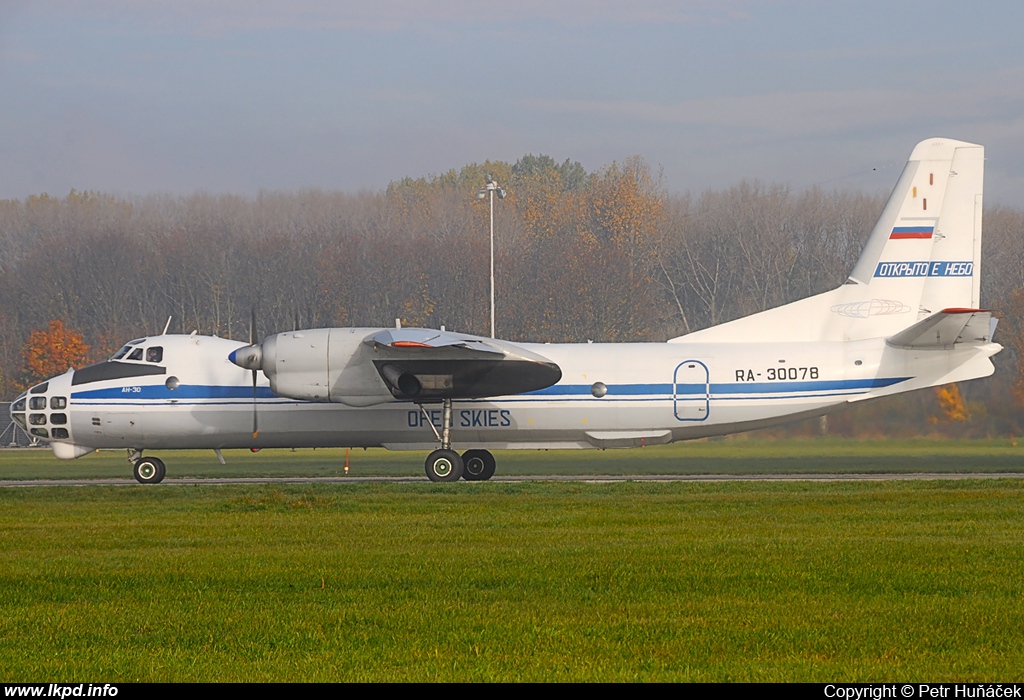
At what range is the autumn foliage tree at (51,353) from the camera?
191 ft

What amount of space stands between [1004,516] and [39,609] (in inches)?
513

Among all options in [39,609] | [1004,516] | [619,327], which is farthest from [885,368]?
[619,327]

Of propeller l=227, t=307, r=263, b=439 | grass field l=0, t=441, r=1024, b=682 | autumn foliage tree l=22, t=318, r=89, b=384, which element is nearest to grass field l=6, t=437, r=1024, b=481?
propeller l=227, t=307, r=263, b=439

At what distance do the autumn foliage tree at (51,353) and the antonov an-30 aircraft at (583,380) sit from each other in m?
32.2

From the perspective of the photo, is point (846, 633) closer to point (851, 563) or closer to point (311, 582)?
point (851, 563)

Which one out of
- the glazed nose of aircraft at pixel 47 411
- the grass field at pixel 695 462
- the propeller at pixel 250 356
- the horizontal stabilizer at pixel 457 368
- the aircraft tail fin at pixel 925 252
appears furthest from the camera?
the grass field at pixel 695 462

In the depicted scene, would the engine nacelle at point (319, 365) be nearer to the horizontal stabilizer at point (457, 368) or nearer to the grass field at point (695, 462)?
the horizontal stabilizer at point (457, 368)

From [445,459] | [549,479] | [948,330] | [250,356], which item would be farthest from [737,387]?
[250,356]

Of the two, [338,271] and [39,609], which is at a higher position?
[338,271]

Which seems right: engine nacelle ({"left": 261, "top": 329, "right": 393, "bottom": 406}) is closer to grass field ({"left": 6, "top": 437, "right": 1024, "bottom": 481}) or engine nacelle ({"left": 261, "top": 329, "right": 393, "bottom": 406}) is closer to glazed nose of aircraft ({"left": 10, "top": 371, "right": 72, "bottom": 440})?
grass field ({"left": 6, "top": 437, "right": 1024, "bottom": 481})

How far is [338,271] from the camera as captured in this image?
6406 centimetres

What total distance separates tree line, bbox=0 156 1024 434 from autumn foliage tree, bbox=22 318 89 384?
0.18 m

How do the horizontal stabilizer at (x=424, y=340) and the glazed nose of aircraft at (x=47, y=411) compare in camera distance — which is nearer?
the horizontal stabilizer at (x=424, y=340)

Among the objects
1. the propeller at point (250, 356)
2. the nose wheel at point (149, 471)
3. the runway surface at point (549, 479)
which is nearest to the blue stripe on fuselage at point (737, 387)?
the runway surface at point (549, 479)
